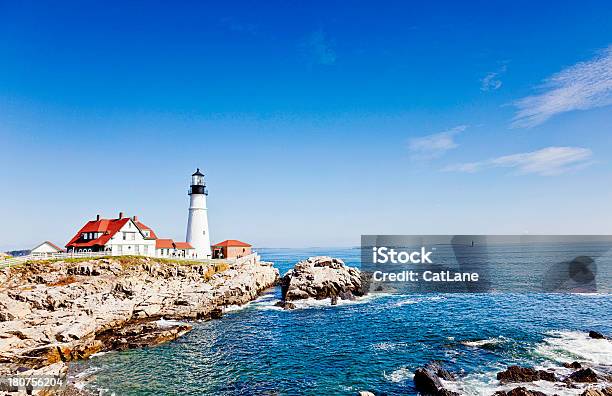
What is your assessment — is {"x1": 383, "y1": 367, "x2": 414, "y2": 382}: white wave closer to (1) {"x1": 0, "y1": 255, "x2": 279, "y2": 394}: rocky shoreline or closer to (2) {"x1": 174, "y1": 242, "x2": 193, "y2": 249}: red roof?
(1) {"x1": 0, "y1": 255, "x2": 279, "y2": 394}: rocky shoreline

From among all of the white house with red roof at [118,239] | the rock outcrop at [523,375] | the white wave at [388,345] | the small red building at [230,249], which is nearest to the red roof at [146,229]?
the white house with red roof at [118,239]

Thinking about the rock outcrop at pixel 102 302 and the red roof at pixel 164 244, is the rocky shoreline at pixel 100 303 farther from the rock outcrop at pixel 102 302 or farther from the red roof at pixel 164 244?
the red roof at pixel 164 244

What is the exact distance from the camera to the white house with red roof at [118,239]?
178 ft

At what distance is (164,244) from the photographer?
206ft

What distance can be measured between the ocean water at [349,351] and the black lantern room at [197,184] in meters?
25.8

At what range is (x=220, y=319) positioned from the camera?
41375 mm

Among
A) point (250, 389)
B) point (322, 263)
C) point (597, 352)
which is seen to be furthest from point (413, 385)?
point (322, 263)

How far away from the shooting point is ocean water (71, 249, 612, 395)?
24281 millimetres

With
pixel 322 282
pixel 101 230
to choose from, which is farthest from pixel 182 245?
pixel 322 282

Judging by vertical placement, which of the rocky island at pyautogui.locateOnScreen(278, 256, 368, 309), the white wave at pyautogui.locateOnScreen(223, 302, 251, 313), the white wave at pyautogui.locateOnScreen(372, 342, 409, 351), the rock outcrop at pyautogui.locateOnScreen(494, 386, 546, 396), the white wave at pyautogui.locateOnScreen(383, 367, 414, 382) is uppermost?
the rocky island at pyautogui.locateOnScreen(278, 256, 368, 309)

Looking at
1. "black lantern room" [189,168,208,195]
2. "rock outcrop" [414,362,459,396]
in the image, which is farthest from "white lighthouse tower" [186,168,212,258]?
"rock outcrop" [414,362,459,396]

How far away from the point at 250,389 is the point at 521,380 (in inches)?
678

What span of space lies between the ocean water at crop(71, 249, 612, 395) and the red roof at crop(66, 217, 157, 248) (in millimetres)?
22952

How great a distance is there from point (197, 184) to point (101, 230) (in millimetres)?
16657
